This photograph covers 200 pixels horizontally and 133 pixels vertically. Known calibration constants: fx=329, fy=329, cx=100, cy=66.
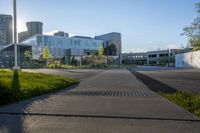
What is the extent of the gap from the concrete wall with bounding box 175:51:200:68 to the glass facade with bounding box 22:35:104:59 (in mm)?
37824

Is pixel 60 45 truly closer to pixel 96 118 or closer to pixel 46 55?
pixel 46 55

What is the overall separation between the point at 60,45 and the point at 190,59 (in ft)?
190

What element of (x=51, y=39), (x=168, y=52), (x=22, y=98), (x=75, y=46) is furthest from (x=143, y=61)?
(x=22, y=98)

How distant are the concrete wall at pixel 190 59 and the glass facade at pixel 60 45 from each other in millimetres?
37824

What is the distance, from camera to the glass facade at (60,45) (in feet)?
376

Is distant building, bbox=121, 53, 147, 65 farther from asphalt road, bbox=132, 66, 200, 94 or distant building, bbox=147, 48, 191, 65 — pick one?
asphalt road, bbox=132, 66, 200, 94

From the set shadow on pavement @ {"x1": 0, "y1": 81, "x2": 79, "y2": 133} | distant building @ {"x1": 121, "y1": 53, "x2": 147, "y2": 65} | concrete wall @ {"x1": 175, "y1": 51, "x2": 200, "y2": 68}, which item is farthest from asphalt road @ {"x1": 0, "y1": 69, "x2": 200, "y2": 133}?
distant building @ {"x1": 121, "y1": 53, "x2": 147, "y2": 65}

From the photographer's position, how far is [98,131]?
6.43m

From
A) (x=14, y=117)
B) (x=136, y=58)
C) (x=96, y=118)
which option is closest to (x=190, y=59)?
(x=96, y=118)

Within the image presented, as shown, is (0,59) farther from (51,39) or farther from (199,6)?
(199,6)

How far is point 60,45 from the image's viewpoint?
407ft

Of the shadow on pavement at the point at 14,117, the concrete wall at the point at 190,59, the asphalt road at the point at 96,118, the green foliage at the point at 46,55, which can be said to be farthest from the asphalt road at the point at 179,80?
the green foliage at the point at 46,55

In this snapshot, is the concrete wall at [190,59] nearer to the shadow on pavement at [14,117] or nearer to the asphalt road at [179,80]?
the asphalt road at [179,80]

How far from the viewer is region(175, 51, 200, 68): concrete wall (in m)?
72.0
